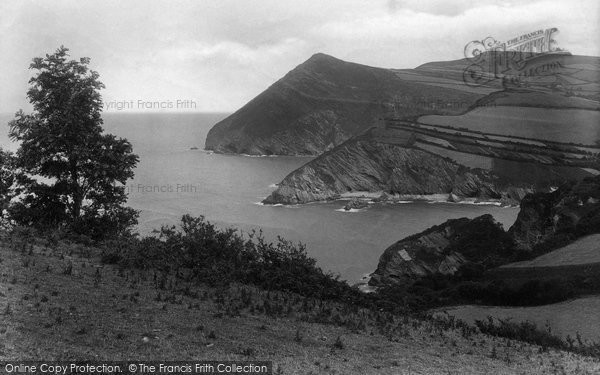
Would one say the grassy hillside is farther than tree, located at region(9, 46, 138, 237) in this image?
Yes

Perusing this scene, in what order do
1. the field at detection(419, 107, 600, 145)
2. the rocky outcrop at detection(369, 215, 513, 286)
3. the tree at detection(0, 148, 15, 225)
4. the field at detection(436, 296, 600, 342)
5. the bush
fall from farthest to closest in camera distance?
the field at detection(419, 107, 600, 145)
the rocky outcrop at detection(369, 215, 513, 286)
the tree at detection(0, 148, 15, 225)
the field at detection(436, 296, 600, 342)
the bush

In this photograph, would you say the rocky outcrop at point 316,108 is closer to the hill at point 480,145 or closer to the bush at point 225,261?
the hill at point 480,145

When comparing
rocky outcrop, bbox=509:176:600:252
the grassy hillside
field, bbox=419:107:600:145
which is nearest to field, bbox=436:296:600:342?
the grassy hillside

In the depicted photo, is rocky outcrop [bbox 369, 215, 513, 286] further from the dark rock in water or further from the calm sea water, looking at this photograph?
the dark rock in water

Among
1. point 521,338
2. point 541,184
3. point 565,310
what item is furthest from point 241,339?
point 541,184

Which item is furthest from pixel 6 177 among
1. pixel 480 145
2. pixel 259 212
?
pixel 480 145

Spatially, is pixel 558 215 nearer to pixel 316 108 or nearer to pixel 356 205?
pixel 356 205
